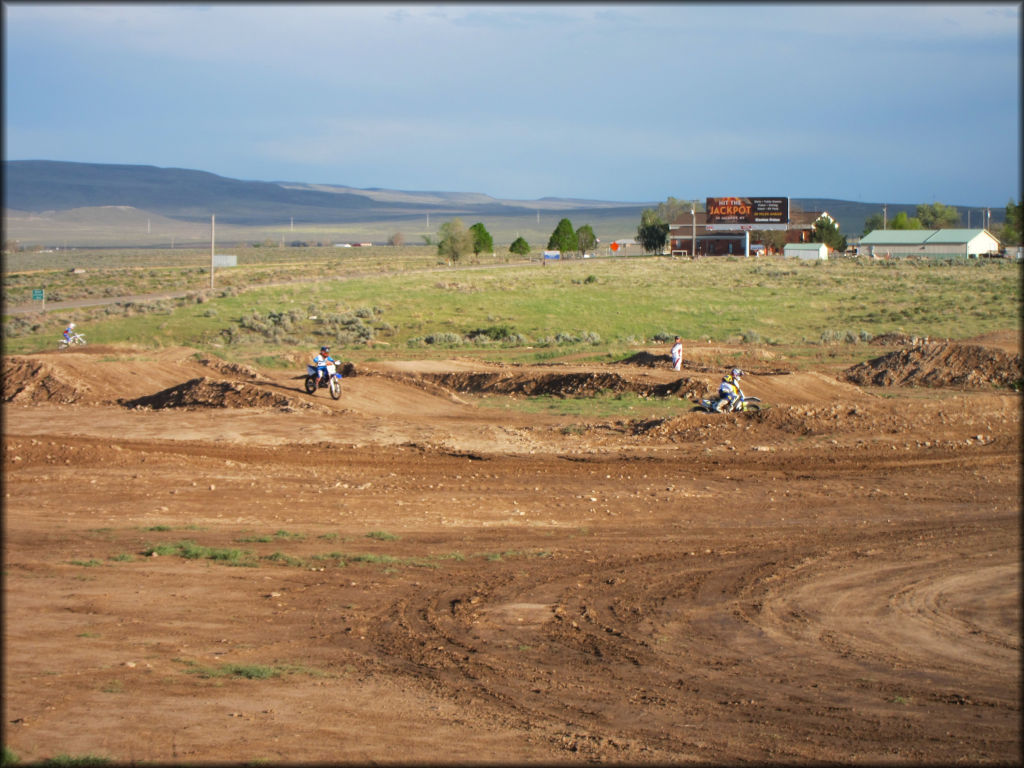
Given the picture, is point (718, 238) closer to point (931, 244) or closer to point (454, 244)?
point (931, 244)

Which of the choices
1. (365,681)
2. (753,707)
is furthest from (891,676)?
(365,681)

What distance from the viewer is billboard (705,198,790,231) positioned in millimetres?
109938

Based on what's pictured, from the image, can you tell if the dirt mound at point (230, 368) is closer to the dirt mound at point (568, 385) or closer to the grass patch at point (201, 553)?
the dirt mound at point (568, 385)

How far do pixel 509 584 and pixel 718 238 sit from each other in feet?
352

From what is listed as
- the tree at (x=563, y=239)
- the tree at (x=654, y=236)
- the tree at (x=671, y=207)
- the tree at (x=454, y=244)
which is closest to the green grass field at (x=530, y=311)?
the tree at (x=454, y=244)

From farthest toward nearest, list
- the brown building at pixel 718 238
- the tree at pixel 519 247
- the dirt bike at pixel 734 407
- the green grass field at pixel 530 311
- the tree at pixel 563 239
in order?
the tree at pixel 563 239 → the tree at pixel 519 247 → the brown building at pixel 718 238 → the green grass field at pixel 530 311 → the dirt bike at pixel 734 407

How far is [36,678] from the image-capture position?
824cm

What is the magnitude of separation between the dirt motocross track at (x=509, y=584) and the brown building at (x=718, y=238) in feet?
298

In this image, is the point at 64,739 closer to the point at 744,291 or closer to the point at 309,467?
the point at 309,467

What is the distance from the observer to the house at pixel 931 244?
3962 inches

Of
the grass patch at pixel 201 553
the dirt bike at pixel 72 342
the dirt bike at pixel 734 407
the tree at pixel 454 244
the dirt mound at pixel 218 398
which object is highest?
the tree at pixel 454 244

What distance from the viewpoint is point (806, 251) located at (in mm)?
104188

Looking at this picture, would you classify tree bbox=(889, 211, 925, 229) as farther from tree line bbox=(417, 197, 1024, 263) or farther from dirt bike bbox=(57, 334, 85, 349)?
dirt bike bbox=(57, 334, 85, 349)

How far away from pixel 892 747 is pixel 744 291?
199 ft
